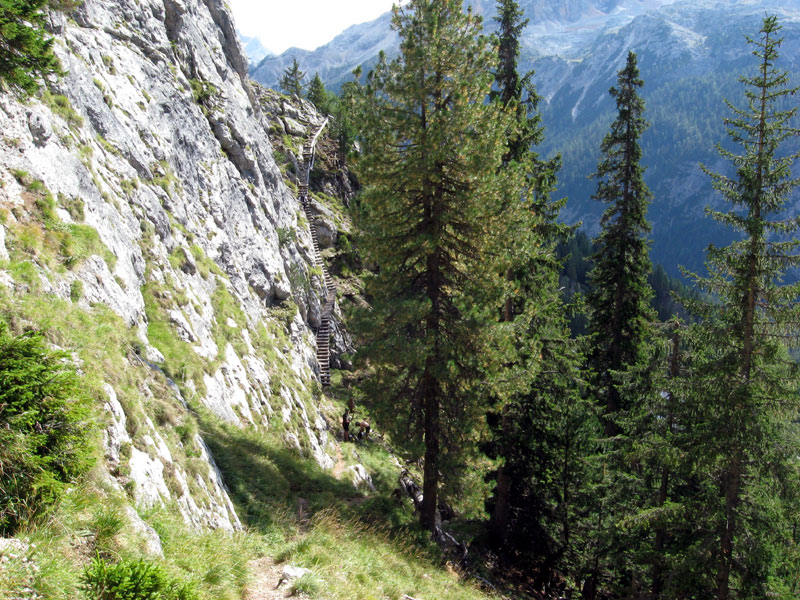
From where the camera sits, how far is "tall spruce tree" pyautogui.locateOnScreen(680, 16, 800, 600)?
11281 millimetres

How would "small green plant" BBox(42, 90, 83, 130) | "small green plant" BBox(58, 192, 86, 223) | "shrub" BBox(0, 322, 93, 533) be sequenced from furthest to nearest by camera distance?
"small green plant" BBox(42, 90, 83, 130) < "small green plant" BBox(58, 192, 86, 223) < "shrub" BBox(0, 322, 93, 533)

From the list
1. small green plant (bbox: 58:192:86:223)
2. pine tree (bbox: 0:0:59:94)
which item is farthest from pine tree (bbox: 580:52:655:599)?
pine tree (bbox: 0:0:59:94)

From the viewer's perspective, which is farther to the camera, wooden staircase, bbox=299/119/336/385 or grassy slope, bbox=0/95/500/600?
wooden staircase, bbox=299/119/336/385

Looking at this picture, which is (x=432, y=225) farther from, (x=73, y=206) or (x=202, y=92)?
(x=202, y=92)

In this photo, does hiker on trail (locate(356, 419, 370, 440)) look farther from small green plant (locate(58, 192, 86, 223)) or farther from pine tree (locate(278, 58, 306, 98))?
pine tree (locate(278, 58, 306, 98))

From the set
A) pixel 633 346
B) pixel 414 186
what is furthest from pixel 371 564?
pixel 633 346

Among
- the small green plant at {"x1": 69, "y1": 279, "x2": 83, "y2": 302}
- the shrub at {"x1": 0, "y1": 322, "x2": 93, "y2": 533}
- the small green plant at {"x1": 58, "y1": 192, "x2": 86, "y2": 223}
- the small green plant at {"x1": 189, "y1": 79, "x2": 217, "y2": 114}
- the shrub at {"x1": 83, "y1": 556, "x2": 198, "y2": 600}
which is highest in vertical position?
the small green plant at {"x1": 189, "y1": 79, "x2": 217, "y2": 114}

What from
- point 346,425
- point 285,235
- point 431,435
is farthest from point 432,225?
point 285,235

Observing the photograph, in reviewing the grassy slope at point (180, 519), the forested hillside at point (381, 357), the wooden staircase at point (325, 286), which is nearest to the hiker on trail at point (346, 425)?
the forested hillside at point (381, 357)

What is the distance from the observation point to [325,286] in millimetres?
30391

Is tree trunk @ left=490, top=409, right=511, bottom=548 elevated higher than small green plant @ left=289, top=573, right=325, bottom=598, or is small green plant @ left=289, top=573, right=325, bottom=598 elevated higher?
small green plant @ left=289, top=573, right=325, bottom=598

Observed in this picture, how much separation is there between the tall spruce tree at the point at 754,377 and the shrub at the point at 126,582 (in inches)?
492

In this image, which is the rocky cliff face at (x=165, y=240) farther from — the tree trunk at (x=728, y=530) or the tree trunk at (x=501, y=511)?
the tree trunk at (x=728, y=530)

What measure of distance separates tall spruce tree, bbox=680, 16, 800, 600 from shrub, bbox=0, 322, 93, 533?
1307 centimetres
